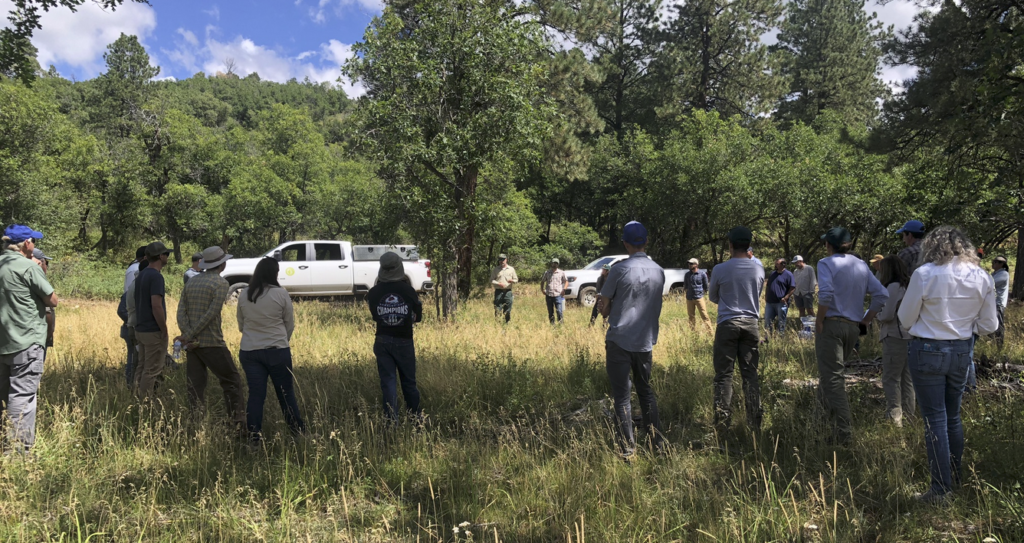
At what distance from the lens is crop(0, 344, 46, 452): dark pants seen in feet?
13.0

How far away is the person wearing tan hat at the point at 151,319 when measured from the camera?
16.9ft

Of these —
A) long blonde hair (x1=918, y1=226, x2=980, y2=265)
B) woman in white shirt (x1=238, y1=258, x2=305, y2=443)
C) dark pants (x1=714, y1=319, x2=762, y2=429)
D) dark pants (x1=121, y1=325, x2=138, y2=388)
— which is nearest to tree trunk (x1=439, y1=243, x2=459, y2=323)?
dark pants (x1=121, y1=325, x2=138, y2=388)

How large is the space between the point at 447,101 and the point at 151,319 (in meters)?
6.84

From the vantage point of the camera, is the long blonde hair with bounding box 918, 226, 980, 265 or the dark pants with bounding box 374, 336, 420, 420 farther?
the dark pants with bounding box 374, 336, 420, 420

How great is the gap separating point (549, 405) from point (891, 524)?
280 cm

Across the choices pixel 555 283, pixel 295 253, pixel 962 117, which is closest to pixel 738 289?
pixel 962 117

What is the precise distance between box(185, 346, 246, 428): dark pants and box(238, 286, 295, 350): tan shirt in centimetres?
39

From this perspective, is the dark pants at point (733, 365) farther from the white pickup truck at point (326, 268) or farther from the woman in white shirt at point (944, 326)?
the white pickup truck at point (326, 268)

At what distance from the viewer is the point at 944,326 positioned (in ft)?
10.3

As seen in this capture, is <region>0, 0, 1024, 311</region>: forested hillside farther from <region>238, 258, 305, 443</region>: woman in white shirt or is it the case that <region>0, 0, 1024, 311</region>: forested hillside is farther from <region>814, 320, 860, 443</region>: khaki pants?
<region>238, 258, 305, 443</region>: woman in white shirt

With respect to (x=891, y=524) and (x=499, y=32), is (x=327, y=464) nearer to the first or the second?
(x=891, y=524)

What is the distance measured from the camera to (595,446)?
12.6 ft

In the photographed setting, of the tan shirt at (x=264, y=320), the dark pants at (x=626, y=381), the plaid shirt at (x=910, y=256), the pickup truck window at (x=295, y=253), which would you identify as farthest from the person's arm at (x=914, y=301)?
the pickup truck window at (x=295, y=253)

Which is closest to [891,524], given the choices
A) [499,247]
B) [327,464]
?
[327,464]
